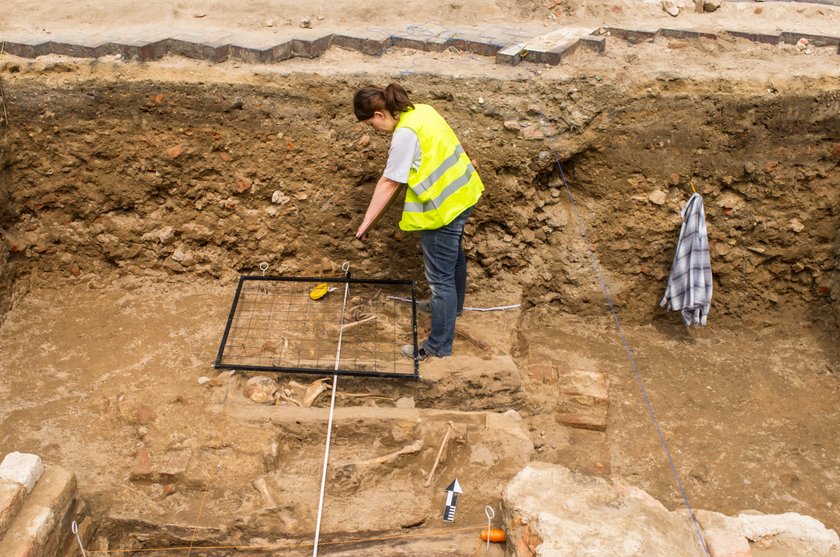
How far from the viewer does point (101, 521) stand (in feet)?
13.2

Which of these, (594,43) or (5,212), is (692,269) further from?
(5,212)

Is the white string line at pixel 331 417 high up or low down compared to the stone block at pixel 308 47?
down

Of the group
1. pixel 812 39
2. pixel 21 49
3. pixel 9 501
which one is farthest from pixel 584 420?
pixel 21 49

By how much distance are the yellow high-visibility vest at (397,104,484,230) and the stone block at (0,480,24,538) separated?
7.92ft

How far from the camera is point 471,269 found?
586cm

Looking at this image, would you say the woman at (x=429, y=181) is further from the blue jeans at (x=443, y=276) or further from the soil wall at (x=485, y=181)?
the soil wall at (x=485, y=181)

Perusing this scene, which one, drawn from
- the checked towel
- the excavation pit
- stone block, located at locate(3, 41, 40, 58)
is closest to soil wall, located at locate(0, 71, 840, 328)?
the excavation pit

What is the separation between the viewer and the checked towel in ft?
18.1

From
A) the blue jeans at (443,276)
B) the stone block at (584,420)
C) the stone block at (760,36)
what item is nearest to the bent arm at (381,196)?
the blue jeans at (443,276)

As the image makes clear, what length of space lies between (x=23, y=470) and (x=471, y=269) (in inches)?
128

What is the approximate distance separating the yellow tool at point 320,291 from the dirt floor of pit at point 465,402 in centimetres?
62

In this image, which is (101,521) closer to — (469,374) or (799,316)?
(469,374)

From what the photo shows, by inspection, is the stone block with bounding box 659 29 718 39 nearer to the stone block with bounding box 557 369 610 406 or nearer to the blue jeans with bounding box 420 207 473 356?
the blue jeans with bounding box 420 207 473 356

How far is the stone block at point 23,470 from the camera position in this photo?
356 centimetres
